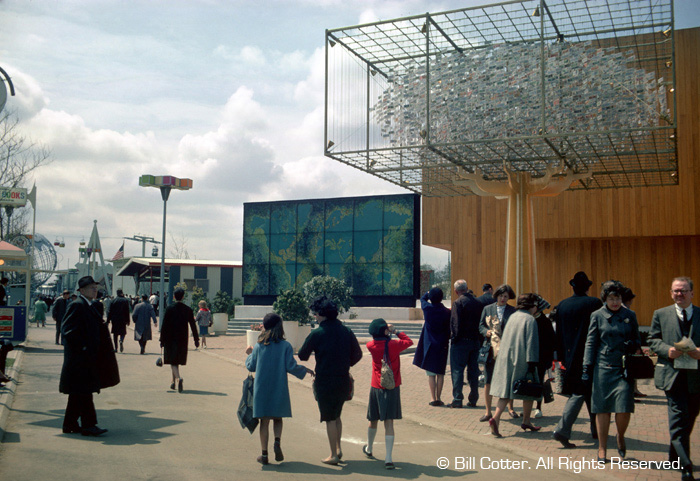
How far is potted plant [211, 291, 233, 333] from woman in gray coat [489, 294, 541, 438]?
76.7 ft

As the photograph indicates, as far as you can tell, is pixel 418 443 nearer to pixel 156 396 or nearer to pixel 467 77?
pixel 156 396

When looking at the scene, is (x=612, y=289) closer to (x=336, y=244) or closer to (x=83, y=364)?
(x=83, y=364)

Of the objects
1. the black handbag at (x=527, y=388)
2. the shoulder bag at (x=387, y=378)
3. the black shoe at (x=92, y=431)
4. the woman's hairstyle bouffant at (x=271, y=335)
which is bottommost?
the black shoe at (x=92, y=431)

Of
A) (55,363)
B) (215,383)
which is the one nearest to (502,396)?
(215,383)

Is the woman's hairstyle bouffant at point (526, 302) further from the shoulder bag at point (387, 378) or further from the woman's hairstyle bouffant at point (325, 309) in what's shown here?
the woman's hairstyle bouffant at point (325, 309)

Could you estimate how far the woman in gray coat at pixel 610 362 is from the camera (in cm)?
628

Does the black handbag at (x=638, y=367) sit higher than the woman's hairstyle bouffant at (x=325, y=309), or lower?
lower

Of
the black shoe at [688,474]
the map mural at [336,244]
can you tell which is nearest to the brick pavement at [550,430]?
the black shoe at [688,474]

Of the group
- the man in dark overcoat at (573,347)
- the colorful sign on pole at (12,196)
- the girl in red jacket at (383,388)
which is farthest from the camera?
the colorful sign on pole at (12,196)

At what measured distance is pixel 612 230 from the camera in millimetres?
22094

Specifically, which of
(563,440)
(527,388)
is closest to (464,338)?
(527,388)

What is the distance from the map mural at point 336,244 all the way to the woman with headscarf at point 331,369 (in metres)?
27.7

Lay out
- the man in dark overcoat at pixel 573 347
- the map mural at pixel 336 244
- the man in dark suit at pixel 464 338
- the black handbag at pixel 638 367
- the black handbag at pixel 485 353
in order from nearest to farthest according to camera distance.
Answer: the black handbag at pixel 638 367 → the man in dark overcoat at pixel 573 347 → the black handbag at pixel 485 353 → the man in dark suit at pixel 464 338 → the map mural at pixel 336 244

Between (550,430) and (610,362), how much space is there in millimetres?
2139
